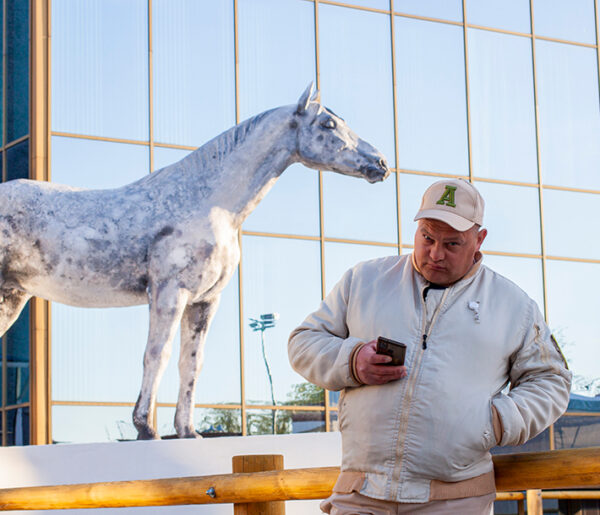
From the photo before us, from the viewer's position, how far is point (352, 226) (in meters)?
13.1

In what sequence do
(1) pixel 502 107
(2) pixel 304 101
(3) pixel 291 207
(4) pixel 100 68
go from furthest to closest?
(1) pixel 502 107
(3) pixel 291 207
(4) pixel 100 68
(2) pixel 304 101

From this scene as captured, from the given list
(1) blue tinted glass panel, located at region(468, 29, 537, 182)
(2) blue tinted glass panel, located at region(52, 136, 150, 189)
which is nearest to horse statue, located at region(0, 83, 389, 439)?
(2) blue tinted glass panel, located at region(52, 136, 150, 189)

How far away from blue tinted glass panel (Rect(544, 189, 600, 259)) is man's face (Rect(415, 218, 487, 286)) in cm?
1216

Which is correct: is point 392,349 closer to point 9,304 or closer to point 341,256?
point 9,304

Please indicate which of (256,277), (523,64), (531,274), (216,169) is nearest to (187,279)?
(216,169)

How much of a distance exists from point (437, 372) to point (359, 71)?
11357 mm

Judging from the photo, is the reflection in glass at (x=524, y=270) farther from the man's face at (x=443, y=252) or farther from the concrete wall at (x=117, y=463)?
the man's face at (x=443, y=252)

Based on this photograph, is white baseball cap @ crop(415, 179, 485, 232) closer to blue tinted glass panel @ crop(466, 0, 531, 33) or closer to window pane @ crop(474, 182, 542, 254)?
window pane @ crop(474, 182, 542, 254)

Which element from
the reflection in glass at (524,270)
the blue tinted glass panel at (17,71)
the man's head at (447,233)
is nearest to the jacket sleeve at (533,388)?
the man's head at (447,233)

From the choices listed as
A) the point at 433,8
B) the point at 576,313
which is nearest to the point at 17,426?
the point at 576,313

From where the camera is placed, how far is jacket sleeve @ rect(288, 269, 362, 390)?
247cm

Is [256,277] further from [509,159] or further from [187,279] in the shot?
[187,279]

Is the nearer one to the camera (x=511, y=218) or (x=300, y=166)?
(x=300, y=166)

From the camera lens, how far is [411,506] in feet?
7.79
